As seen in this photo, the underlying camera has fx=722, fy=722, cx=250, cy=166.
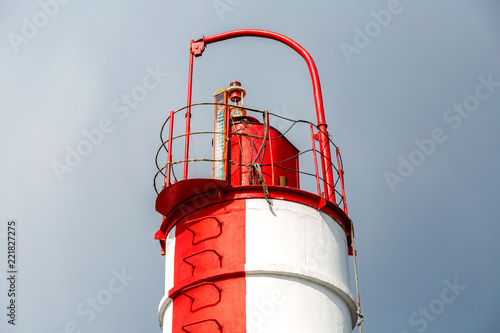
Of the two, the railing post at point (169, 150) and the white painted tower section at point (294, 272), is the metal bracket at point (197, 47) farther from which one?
the white painted tower section at point (294, 272)

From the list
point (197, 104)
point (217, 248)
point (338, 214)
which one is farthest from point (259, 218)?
point (197, 104)

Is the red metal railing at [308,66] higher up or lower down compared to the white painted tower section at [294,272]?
higher up

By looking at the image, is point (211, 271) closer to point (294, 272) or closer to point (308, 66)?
point (294, 272)

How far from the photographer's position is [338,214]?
12.8m

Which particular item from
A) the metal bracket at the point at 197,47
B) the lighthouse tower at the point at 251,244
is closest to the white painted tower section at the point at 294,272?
the lighthouse tower at the point at 251,244

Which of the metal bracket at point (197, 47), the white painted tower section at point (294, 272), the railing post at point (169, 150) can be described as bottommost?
the white painted tower section at point (294, 272)

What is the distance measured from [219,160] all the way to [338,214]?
7.88ft

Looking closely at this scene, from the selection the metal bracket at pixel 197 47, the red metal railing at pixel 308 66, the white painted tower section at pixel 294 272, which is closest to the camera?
the white painted tower section at pixel 294 272

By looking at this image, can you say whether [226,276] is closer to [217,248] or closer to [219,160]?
[217,248]

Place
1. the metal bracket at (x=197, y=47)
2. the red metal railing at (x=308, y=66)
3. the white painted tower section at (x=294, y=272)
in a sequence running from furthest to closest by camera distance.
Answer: the metal bracket at (x=197, y=47) → the red metal railing at (x=308, y=66) → the white painted tower section at (x=294, y=272)

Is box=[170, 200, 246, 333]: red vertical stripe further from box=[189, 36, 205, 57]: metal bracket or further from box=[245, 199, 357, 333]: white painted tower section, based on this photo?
box=[189, 36, 205, 57]: metal bracket

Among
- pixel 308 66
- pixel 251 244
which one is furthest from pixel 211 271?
pixel 308 66

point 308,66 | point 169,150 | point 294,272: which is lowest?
point 294,272

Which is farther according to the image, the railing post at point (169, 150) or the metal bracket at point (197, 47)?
the metal bracket at point (197, 47)
